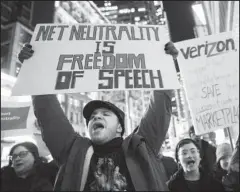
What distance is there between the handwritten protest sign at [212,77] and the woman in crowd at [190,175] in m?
0.33

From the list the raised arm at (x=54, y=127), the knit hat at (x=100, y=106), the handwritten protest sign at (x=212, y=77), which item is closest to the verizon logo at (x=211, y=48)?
the handwritten protest sign at (x=212, y=77)

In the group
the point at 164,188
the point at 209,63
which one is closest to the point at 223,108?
the point at 209,63

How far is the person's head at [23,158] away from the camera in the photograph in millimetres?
2752

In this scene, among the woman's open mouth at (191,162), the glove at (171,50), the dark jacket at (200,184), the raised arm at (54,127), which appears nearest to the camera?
the raised arm at (54,127)

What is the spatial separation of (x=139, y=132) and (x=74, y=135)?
1.70 ft

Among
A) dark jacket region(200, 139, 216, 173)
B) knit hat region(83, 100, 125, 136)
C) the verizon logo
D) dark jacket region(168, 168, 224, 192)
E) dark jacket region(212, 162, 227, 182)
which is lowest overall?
dark jacket region(168, 168, 224, 192)

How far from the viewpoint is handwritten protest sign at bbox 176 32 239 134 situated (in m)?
2.71

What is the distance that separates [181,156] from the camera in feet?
8.36

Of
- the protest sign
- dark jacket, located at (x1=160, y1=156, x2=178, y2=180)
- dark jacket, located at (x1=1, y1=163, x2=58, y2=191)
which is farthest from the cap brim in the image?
the protest sign

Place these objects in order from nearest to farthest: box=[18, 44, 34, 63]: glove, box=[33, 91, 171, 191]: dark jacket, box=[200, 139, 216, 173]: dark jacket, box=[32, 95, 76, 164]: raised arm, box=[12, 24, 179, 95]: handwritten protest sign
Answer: box=[33, 91, 171, 191]: dark jacket
box=[32, 95, 76, 164]: raised arm
box=[12, 24, 179, 95]: handwritten protest sign
box=[18, 44, 34, 63]: glove
box=[200, 139, 216, 173]: dark jacket

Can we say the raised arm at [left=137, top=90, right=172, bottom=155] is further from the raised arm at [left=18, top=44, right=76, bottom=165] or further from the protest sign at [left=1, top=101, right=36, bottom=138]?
the protest sign at [left=1, top=101, right=36, bottom=138]

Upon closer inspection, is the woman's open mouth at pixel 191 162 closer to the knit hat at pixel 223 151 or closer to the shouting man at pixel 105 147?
the shouting man at pixel 105 147

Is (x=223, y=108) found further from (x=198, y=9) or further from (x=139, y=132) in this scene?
(x=198, y=9)

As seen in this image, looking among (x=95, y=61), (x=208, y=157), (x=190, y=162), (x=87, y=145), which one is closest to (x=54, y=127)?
(x=87, y=145)
